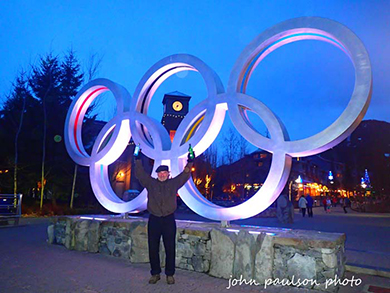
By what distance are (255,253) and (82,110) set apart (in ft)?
20.1

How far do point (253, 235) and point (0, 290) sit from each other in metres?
3.43

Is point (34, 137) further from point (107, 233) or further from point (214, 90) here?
point (214, 90)

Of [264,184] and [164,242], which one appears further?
[264,184]

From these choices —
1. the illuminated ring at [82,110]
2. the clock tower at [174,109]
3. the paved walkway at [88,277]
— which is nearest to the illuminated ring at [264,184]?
the paved walkway at [88,277]

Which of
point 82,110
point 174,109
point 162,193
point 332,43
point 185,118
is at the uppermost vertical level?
point 174,109

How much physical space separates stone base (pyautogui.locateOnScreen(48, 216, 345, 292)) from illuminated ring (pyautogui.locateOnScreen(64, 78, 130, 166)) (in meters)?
2.86

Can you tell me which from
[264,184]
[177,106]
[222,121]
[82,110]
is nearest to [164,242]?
[264,184]

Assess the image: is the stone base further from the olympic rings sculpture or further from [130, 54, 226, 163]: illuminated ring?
[130, 54, 226, 163]: illuminated ring

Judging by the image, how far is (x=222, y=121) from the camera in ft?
19.2

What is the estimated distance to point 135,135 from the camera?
664 cm

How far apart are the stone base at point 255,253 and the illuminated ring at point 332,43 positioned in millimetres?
1415

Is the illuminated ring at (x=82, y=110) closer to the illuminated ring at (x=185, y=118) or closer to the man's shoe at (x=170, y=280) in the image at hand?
the illuminated ring at (x=185, y=118)

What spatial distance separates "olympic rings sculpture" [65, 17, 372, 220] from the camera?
4.40 meters

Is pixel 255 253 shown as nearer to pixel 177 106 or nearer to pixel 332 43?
pixel 332 43
